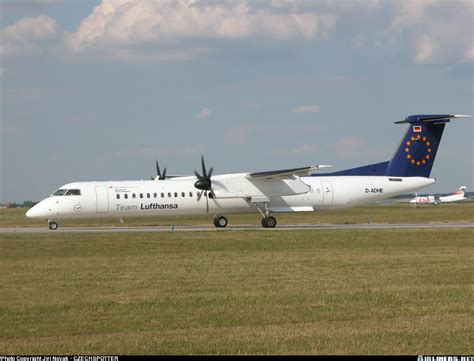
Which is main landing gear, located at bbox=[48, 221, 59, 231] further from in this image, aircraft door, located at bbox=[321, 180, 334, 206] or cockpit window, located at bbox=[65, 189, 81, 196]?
aircraft door, located at bbox=[321, 180, 334, 206]

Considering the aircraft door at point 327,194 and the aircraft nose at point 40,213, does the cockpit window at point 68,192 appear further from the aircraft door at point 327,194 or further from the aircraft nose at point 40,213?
the aircraft door at point 327,194

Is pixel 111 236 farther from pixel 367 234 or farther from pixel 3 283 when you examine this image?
pixel 3 283

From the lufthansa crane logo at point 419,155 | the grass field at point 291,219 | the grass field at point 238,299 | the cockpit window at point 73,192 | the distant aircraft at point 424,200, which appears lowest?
the grass field at point 238,299

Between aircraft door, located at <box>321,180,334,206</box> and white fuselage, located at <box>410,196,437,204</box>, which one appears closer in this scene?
aircraft door, located at <box>321,180,334,206</box>

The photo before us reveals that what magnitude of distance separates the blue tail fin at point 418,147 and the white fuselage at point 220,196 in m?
0.58

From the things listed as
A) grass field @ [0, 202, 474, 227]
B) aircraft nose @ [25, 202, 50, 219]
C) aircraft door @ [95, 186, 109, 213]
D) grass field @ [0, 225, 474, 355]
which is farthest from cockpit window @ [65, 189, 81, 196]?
grass field @ [0, 225, 474, 355]

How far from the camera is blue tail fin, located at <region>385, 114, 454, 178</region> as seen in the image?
42.8 meters

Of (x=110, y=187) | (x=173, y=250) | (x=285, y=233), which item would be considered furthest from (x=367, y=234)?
(x=110, y=187)

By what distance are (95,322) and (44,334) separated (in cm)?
107

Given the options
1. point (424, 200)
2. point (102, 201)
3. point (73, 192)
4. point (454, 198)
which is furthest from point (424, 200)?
point (73, 192)

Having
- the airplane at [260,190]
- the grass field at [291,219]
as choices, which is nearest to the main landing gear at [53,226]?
the airplane at [260,190]

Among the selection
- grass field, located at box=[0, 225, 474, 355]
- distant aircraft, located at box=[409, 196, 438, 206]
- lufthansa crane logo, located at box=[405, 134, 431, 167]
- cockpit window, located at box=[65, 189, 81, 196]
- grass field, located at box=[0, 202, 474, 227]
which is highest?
lufthansa crane logo, located at box=[405, 134, 431, 167]

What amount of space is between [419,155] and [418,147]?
1.48 feet

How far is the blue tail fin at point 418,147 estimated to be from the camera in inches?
1686
